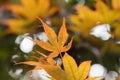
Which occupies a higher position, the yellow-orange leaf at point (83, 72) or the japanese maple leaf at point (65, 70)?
the japanese maple leaf at point (65, 70)

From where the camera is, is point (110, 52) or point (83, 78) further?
point (110, 52)

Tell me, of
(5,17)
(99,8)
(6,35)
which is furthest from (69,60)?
(5,17)

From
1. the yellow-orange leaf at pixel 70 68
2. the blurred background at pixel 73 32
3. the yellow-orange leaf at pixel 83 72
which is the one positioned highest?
the yellow-orange leaf at pixel 70 68

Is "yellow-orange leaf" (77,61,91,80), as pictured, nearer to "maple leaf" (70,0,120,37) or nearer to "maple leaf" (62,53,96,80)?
"maple leaf" (62,53,96,80)

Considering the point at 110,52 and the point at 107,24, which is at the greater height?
the point at 107,24

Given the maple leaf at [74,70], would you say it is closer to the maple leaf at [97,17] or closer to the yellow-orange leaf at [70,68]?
the yellow-orange leaf at [70,68]

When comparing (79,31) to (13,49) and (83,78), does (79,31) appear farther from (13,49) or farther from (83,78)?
(83,78)

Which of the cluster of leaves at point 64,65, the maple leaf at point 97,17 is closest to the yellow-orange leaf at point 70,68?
the cluster of leaves at point 64,65

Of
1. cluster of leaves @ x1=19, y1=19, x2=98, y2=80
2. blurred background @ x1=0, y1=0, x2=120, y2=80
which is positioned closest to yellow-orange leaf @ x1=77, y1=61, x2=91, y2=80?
cluster of leaves @ x1=19, y1=19, x2=98, y2=80

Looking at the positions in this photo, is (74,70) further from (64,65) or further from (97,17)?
(97,17)
